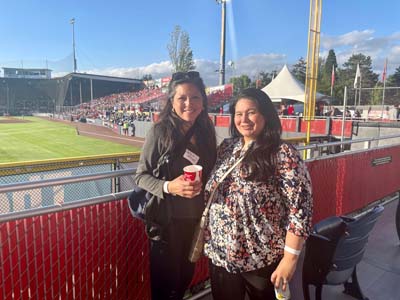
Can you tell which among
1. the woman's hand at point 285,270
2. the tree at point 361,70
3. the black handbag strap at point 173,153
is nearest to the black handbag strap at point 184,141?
the black handbag strap at point 173,153

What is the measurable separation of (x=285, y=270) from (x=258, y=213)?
0.29 metres

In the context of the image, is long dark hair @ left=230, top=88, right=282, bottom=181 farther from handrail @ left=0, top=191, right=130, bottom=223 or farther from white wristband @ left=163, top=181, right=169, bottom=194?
handrail @ left=0, top=191, right=130, bottom=223

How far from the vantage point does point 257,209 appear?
5.15 feet

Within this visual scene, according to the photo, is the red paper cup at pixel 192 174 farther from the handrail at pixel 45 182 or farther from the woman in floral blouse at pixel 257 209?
the handrail at pixel 45 182

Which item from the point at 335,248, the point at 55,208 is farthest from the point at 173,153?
the point at 335,248

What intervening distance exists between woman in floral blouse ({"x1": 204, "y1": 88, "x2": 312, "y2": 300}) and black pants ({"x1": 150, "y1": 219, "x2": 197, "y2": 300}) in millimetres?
185

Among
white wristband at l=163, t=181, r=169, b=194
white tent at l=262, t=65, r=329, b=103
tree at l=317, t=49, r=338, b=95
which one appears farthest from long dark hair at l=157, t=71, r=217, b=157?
tree at l=317, t=49, r=338, b=95

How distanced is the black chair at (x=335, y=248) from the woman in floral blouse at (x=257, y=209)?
609mm

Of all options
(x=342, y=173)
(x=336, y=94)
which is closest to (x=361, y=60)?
(x=336, y=94)

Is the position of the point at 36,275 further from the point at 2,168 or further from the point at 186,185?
the point at 2,168

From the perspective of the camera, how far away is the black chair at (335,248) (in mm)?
2068

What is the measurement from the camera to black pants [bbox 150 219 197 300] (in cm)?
183

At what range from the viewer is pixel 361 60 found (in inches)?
2771

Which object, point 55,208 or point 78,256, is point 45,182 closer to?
point 55,208
